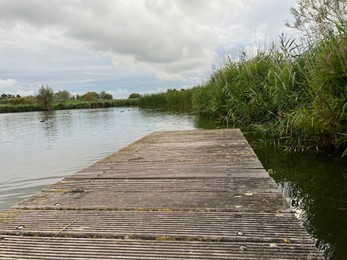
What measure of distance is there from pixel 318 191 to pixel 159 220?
1972 mm

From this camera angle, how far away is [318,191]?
2840 millimetres

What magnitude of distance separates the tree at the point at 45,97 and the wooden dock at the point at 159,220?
45223 mm

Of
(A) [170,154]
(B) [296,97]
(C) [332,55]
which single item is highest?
(C) [332,55]

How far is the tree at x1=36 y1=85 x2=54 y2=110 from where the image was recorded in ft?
143

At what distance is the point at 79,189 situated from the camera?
2.19 meters

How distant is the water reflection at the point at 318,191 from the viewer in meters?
1.94

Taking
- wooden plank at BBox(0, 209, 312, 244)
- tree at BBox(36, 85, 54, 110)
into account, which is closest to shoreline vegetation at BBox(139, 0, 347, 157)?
wooden plank at BBox(0, 209, 312, 244)

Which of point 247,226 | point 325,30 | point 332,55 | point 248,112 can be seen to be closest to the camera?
point 247,226

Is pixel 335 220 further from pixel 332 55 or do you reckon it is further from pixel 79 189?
pixel 332 55

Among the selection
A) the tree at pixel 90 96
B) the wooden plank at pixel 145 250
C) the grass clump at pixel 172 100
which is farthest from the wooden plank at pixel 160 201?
the tree at pixel 90 96

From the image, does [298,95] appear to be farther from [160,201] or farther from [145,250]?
[145,250]

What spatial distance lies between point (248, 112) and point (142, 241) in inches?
251

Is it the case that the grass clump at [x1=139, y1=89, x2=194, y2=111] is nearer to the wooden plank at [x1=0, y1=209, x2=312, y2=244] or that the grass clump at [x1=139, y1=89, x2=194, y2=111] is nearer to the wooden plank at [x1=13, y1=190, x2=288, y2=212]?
the wooden plank at [x1=13, y1=190, x2=288, y2=212]

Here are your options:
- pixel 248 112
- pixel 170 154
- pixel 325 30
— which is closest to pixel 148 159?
pixel 170 154
